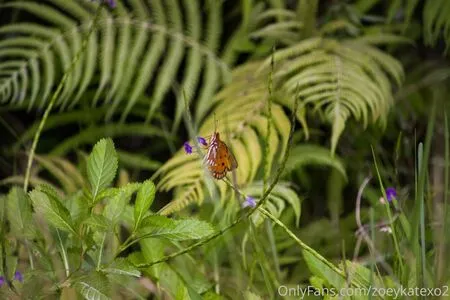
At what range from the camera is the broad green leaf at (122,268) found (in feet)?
2.66

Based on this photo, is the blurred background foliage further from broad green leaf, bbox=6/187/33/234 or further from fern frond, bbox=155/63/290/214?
broad green leaf, bbox=6/187/33/234

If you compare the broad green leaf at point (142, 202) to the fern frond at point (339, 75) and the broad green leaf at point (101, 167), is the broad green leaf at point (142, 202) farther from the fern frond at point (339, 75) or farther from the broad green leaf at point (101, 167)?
the fern frond at point (339, 75)

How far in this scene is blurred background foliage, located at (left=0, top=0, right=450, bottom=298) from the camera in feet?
5.81

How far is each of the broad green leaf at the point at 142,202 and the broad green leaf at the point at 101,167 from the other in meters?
0.04

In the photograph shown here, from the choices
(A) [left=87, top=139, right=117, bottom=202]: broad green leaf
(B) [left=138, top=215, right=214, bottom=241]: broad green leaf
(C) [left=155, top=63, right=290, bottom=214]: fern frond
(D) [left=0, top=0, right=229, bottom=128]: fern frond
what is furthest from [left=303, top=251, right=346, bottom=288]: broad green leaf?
(D) [left=0, top=0, right=229, bottom=128]: fern frond

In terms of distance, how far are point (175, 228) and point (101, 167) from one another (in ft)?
0.38

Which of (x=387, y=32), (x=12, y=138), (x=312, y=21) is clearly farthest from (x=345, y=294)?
(x=12, y=138)

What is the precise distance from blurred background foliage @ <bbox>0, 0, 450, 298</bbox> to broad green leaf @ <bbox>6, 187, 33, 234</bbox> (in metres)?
0.64

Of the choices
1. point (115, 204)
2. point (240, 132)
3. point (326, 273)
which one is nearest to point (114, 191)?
point (115, 204)

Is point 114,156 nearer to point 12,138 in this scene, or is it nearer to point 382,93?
point 382,93

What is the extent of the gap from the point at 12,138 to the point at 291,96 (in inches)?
42.3

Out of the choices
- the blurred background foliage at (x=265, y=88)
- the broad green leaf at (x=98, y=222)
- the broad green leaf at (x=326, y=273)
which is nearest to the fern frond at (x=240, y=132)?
the blurred background foliage at (x=265, y=88)

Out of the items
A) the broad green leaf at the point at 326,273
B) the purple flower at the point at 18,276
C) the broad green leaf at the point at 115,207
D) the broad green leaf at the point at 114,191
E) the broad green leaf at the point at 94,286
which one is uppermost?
the broad green leaf at the point at 114,191

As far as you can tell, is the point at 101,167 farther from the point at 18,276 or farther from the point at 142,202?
the point at 18,276
